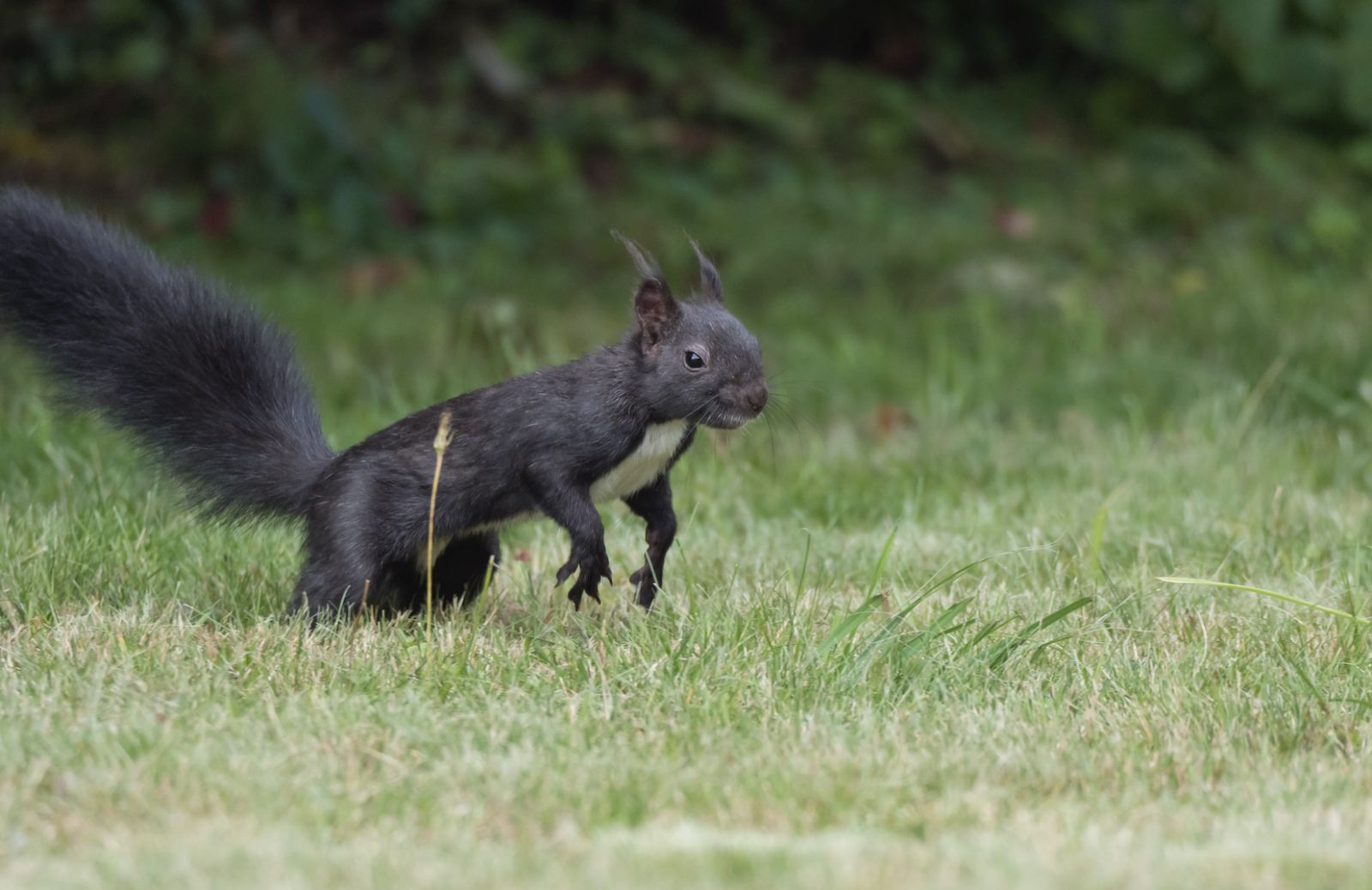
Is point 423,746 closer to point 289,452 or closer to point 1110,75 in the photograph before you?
point 289,452

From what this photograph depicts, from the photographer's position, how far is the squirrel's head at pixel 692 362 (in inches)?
130

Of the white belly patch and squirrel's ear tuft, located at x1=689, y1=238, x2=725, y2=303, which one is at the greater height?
squirrel's ear tuft, located at x1=689, y1=238, x2=725, y2=303

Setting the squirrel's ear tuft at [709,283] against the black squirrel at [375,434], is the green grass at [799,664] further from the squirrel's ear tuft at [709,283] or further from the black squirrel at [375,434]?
the squirrel's ear tuft at [709,283]

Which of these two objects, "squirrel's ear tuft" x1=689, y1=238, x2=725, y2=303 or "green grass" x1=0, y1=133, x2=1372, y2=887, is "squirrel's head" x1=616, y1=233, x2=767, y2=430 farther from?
"green grass" x1=0, y1=133, x2=1372, y2=887

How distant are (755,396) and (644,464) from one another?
0.87 ft

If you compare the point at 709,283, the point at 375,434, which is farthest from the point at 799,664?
the point at 375,434

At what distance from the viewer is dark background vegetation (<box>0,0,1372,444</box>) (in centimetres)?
696

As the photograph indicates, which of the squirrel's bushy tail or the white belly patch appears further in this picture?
the squirrel's bushy tail

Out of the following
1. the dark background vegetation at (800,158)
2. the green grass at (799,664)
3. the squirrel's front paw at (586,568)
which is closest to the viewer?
the green grass at (799,664)

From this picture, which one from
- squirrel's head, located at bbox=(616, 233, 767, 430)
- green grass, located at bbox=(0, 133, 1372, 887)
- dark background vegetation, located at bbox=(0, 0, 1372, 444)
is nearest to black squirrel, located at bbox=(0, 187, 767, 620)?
squirrel's head, located at bbox=(616, 233, 767, 430)

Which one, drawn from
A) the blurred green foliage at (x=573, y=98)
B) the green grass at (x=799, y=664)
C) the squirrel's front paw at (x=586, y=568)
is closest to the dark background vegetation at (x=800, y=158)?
the blurred green foliage at (x=573, y=98)

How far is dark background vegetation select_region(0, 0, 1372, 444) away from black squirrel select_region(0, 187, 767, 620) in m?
2.49

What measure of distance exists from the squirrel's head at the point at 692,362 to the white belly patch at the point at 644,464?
0.06 m

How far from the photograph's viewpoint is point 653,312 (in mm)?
3365
